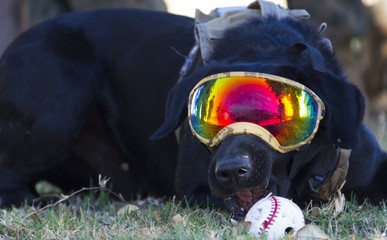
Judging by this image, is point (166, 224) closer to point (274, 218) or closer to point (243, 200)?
point (243, 200)

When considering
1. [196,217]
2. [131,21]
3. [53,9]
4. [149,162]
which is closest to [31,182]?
Result: [149,162]

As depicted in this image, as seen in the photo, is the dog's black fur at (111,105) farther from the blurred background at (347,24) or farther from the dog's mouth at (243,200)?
the blurred background at (347,24)

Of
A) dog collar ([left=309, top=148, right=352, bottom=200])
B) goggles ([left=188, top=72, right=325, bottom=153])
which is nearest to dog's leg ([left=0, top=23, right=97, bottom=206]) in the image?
goggles ([left=188, top=72, right=325, bottom=153])

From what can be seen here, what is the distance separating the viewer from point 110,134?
4477mm

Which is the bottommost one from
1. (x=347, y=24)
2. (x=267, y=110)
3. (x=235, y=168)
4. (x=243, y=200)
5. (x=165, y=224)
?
(x=347, y=24)

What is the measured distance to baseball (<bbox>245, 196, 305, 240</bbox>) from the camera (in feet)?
8.97

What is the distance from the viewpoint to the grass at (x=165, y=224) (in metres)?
2.84

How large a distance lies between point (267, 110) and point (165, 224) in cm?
63

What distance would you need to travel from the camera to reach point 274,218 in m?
2.75

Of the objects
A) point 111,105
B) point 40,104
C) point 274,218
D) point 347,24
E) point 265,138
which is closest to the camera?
point 274,218

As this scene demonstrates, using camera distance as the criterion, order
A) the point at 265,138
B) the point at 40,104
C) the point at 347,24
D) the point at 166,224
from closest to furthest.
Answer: the point at 265,138
the point at 166,224
the point at 40,104
the point at 347,24

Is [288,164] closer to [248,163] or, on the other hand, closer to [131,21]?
[248,163]

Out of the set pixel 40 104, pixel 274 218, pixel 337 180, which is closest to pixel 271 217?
pixel 274 218

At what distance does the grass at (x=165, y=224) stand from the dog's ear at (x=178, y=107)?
13.1 inches
